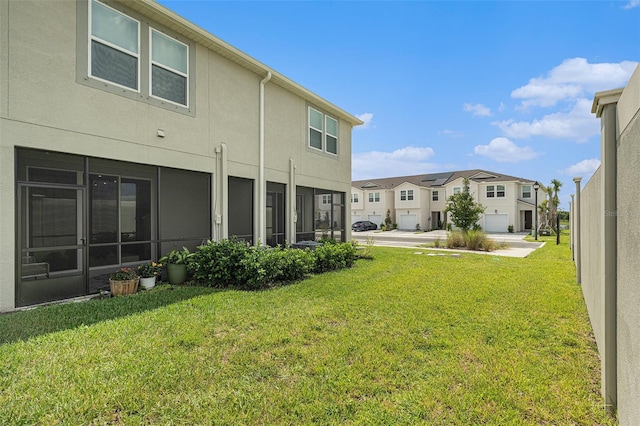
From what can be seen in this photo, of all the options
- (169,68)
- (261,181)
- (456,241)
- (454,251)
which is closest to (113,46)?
(169,68)

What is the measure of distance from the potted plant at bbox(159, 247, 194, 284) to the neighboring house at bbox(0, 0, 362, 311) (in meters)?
0.45

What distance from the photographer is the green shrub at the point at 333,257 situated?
9.12 meters

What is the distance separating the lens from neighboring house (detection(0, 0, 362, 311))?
216 inches

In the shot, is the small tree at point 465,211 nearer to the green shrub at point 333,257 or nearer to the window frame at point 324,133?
the window frame at point 324,133

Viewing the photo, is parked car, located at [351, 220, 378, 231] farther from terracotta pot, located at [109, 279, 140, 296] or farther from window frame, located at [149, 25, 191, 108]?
terracotta pot, located at [109, 279, 140, 296]

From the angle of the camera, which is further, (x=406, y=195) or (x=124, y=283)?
(x=406, y=195)

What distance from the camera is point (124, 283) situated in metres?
6.55

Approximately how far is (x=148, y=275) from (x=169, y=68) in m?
4.88

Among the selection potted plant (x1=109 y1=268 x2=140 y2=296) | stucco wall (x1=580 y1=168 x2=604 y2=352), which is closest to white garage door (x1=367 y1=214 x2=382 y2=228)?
potted plant (x1=109 y1=268 x2=140 y2=296)

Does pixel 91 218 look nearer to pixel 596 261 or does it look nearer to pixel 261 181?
pixel 261 181

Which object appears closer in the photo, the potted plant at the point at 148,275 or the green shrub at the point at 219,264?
the potted plant at the point at 148,275

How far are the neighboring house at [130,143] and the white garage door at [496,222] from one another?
86.7 feet

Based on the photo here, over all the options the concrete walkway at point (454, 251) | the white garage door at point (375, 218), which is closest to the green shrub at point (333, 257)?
the concrete walkway at point (454, 251)

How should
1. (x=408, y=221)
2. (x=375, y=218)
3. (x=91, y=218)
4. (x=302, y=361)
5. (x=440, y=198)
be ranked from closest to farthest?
(x=302, y=361)
(x=91, y=218)
(x=440, y=198)
(x=408, y=221)
(x=375, y=218)
